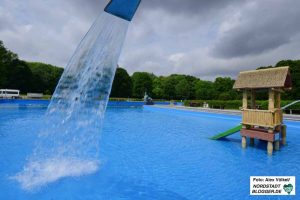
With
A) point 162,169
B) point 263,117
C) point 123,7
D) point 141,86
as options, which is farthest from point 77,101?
point 141,86

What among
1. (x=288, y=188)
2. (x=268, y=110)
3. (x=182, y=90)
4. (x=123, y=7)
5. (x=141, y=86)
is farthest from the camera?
(x=182, y=90)

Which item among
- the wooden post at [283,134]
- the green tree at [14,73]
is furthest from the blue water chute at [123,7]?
the green tree at [14,73]

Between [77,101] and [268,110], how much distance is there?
284 inches

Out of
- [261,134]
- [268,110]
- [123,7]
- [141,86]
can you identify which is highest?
[141,86]

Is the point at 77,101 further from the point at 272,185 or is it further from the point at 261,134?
the point at 261,134

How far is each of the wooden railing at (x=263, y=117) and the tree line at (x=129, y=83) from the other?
31657 mm

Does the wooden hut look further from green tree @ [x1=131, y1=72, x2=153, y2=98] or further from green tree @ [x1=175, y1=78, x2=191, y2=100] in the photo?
green tree @ [x1=175, y1=78, x2=191, y2=100]

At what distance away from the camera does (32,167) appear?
22.7ft

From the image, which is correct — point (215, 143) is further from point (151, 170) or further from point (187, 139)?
point (151, 170)

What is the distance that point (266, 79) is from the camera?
923 cm

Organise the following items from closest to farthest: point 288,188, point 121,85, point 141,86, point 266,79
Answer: point 288,188
point 266,79
point 121,85
point 141,86

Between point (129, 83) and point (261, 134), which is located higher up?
point (129, 83)

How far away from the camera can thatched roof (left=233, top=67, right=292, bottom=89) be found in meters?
8.83

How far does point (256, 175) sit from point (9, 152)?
870 centimetres
